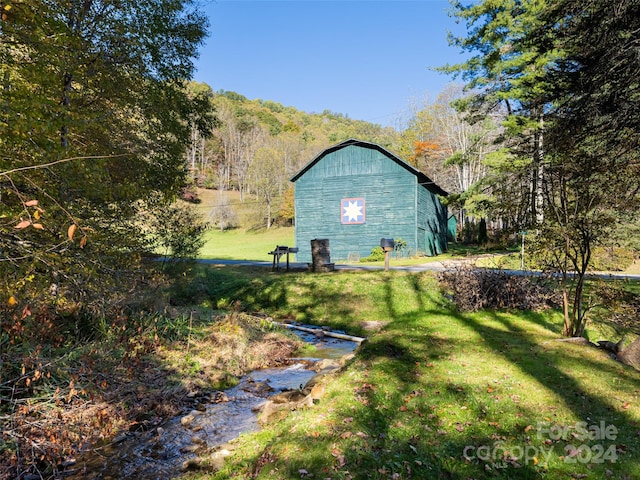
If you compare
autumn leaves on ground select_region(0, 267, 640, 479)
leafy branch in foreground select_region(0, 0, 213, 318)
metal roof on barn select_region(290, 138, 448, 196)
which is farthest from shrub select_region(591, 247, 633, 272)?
metal roof on barn select_region(290, 138, 448, 196)

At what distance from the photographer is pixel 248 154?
74188mm

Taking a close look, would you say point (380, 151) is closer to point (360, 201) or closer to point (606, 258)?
point (360, 201)

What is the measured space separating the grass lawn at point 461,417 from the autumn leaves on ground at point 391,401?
2 centimetres

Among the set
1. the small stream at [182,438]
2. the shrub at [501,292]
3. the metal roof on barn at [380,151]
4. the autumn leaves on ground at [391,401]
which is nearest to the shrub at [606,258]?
the shrub at [501,292]

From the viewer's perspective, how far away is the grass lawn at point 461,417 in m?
4.32

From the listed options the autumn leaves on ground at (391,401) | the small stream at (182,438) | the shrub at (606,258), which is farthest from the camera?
the shrub at (606,258)

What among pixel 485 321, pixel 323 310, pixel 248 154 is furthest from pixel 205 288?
pixel 248 154

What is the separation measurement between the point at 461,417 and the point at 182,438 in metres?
4.33

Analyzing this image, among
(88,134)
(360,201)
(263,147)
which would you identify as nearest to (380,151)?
(360,201)

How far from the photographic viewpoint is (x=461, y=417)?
5418 millimetres

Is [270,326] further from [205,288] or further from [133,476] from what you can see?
[133,476]

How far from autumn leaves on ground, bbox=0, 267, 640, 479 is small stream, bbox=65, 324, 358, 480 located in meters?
0.37

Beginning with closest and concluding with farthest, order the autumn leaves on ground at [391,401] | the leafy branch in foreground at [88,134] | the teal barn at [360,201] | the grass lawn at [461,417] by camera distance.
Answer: the grass lawn at [461,417] < the autumn leaves on ground at [391,401] < the leafy branch in foreground at [88,134] < the teal barn at [360,201]

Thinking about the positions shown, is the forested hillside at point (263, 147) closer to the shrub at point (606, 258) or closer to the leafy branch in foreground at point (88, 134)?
the leafy branch in foreground at point (88, 134)
